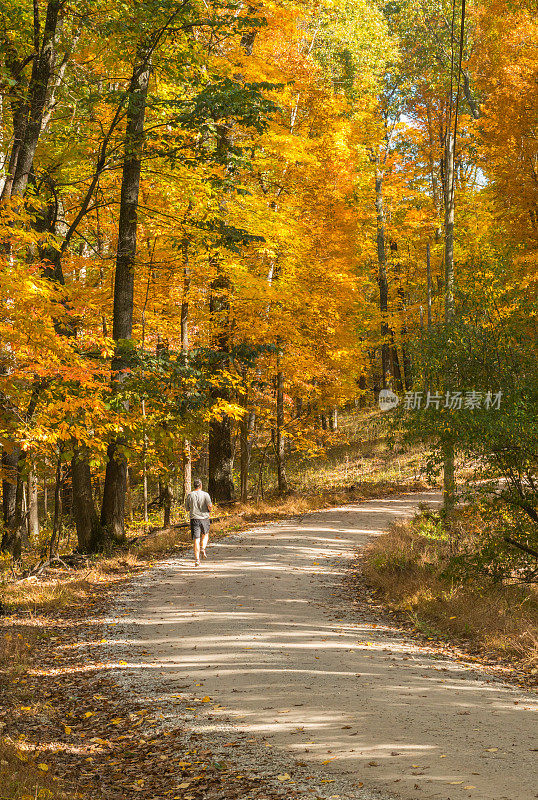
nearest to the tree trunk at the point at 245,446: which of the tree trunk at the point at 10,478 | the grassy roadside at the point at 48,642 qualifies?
the grassy roadside at the point at 48,642

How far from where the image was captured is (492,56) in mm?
20688

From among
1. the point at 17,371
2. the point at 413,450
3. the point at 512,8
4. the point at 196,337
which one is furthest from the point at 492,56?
the point at 17,371

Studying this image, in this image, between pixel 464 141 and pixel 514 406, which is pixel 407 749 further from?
pixel 464 141

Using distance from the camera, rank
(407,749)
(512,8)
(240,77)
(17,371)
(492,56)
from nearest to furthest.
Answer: (407,749) → (17,371) → (240,77) → (512,8) → (492,56)

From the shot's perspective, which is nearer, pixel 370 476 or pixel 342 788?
pixel 342 788

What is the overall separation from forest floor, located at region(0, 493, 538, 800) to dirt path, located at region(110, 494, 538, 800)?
0.02 metres

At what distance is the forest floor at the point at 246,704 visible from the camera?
4793 millimetres

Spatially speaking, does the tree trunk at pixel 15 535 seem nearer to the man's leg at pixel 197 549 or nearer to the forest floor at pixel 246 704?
the man's leg at pixel 197 549

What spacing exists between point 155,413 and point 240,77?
28.9 ft

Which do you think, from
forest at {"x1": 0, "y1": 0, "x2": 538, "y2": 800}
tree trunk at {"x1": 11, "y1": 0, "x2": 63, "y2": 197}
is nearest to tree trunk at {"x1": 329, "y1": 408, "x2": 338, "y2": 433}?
forest at {"x1": 0, "y1": 0, "x2": 538, "y2": 800}

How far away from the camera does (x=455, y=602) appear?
33.4 ft

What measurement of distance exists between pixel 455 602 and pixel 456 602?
2 centimetres

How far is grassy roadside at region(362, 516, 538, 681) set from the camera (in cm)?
845

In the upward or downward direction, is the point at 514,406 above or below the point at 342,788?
above
